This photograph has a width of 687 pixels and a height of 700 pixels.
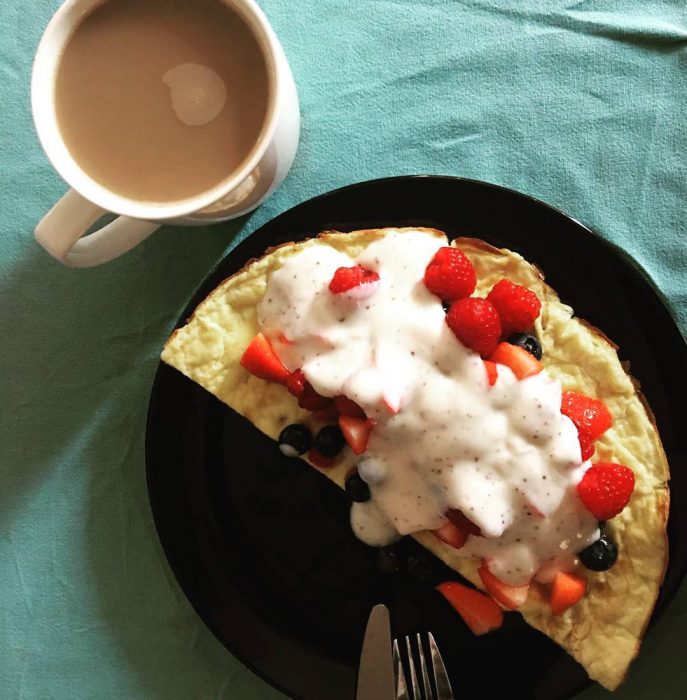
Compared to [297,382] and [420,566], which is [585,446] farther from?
[297,382]

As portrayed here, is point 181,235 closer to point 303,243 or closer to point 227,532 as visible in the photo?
point 303,243

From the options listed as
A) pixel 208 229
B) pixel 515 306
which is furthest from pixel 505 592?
pixel 208 229

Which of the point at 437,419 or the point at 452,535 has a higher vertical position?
the point at 437,419

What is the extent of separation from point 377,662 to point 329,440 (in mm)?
550

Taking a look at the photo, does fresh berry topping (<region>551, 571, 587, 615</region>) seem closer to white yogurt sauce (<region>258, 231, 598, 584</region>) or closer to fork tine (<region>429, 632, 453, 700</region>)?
white yogurt sauce (<region>258, 231, 598, 584</region>)

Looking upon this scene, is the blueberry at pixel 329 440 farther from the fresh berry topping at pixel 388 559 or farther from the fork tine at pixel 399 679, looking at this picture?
the fork tine at pixel 399 679

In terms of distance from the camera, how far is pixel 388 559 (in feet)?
6.51

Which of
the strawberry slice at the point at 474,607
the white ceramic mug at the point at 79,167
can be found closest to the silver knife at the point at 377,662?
the strawberry slice at the point at 474,607

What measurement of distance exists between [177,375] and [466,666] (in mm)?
1039

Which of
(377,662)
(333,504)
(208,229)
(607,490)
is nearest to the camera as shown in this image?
(607,490)

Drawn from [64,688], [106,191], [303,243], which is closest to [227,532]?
[64,688]

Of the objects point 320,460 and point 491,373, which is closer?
point 491,373

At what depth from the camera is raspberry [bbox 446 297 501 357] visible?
175 centimetres

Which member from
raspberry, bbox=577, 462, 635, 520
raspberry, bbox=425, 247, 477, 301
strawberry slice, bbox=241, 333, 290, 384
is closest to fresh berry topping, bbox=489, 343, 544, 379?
raspberry, bbox=425, 247, 477, 301
